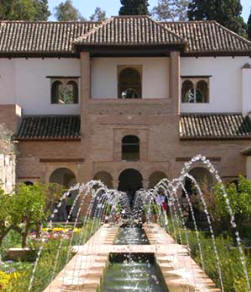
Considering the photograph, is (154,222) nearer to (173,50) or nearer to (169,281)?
(173,50)

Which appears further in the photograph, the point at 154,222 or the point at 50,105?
the point at 50,105

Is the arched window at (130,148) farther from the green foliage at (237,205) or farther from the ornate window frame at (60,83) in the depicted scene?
the green foliage at (237,205)

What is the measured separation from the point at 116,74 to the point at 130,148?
314cm

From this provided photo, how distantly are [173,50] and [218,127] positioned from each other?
→ 11.4 feet

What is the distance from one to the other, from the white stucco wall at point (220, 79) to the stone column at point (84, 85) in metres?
4.15

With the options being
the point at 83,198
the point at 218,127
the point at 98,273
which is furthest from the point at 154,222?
the point at 98,273

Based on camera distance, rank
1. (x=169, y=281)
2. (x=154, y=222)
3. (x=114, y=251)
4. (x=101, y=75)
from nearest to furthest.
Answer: (x=169, y=281) < (x=114, y=251) < (x=154, y=222) < (x=101, y=75)

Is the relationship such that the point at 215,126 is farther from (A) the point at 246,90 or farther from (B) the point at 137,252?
(B) the point at 137,252

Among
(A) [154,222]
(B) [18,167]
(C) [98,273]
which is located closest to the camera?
(C) [98,273]

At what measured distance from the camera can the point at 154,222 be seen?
2191 centimetres

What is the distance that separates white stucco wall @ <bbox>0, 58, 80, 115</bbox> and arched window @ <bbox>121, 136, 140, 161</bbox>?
2.33 metres

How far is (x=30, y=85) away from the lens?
26.4m

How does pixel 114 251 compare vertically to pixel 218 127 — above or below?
below

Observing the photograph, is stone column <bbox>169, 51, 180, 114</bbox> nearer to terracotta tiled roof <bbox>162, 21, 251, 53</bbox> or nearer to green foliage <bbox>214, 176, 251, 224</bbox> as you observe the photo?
terracotta tiled roof <bbox>162, 21, 251, 53</bbox>
